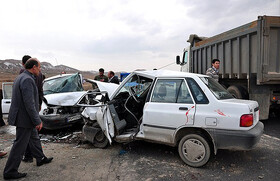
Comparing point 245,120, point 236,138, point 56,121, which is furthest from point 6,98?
point 245,120

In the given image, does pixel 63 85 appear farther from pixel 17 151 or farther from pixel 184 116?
pixel 184 116

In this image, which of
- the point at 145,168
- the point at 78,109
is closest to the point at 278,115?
the point at 145,168

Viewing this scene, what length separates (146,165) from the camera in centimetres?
337

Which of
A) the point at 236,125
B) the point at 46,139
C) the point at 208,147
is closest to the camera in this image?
the point at 236,125

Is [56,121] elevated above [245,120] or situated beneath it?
situated beneath

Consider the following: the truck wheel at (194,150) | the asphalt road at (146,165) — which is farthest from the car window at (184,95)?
the asphalt road at (146,165)

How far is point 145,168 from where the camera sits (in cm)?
327

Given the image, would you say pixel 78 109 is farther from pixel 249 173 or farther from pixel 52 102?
pixel 249 173

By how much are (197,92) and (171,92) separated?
45 centimetres

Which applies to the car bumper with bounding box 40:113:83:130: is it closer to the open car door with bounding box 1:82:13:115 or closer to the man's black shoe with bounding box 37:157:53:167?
the man's black shoe with bounding box 37:157:53:167

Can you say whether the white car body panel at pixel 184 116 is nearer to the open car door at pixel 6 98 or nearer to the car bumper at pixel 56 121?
the car bumper at pixel 56 121

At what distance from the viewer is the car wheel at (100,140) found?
165 inches

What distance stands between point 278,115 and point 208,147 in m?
4.86

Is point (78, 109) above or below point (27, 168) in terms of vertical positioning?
above
